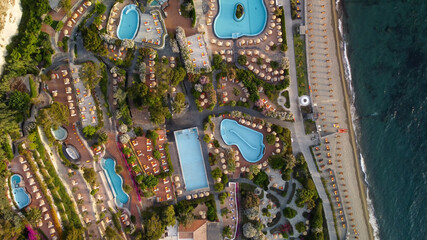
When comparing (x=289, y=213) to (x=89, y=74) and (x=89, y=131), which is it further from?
(x=89, y=74)

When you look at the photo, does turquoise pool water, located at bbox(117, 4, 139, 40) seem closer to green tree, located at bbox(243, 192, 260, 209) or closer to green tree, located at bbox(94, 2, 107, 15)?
green tree, located at bbox(94, 2, 107, 15)

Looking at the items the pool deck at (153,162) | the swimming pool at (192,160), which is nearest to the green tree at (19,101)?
the pool deck at (153,162)

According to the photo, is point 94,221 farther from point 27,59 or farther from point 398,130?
point 398,130

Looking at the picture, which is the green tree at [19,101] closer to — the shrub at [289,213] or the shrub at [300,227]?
the shrub at [289,213]

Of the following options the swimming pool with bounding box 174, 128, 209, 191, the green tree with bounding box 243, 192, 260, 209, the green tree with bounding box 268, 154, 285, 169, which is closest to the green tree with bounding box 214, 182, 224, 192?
the swimming pool with bounding box 174, 128, 209, 191

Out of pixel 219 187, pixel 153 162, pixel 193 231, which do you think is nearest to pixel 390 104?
pixel 219 187

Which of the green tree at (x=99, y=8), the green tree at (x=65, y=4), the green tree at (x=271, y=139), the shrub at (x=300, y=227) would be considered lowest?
the shrub at (x=300, y=227)
